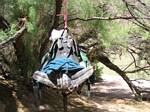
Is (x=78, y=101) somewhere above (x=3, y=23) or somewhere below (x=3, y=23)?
below

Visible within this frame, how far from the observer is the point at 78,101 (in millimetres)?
9508

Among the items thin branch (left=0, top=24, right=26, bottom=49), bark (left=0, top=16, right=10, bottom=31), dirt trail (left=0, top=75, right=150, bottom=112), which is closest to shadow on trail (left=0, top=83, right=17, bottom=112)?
dirt trail (left=0, top=75, right=150, bottom=112)

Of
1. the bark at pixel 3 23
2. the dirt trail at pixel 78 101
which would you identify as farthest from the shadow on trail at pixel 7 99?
the bark at pixel 3 23

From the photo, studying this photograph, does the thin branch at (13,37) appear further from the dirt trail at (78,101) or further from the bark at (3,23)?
the dirt trail at (78,101)

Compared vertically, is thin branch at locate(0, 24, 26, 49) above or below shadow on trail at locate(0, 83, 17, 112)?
above

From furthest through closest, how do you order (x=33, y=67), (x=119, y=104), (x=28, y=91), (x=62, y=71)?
(x=119, y=104) < (x=28, y=91) < (x=33, y=67) < (x=62, y=71)

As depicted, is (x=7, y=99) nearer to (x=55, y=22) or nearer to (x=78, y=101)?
(x=55, y=22)

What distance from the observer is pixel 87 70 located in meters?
4.45

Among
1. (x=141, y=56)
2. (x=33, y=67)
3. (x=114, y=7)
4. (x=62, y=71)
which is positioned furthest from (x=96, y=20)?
(x=62, y=71)

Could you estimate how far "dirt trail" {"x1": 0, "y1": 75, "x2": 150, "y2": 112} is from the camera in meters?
8.00

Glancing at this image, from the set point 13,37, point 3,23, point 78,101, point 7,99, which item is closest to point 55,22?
point 3,23

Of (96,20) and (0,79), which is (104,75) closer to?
(0,79)

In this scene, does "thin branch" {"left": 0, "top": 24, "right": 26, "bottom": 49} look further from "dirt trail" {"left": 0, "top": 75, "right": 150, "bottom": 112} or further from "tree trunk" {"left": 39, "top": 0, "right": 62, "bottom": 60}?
"dirt trail" {"left": 0, "top": 75, "right": 150, "bottom": 112}

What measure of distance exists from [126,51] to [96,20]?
2035mm
